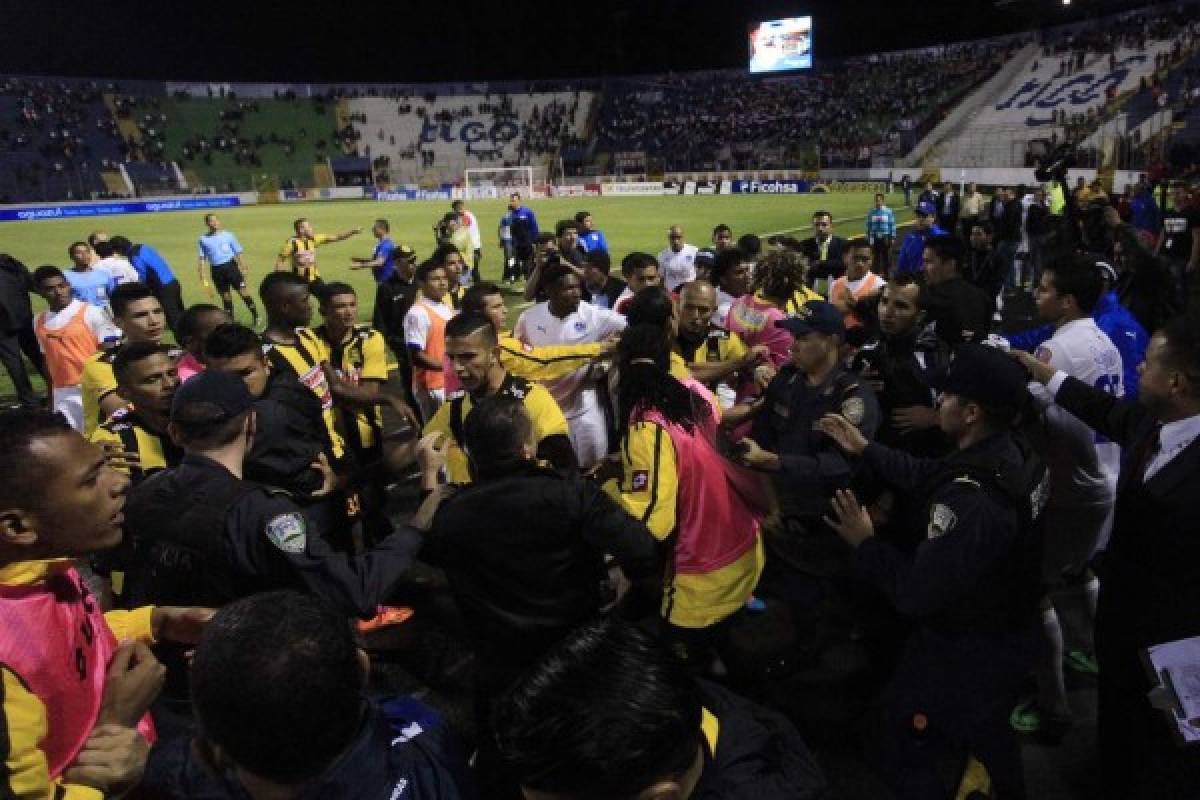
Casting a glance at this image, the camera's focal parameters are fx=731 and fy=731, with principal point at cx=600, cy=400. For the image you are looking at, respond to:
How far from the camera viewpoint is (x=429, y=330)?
6.77 metres

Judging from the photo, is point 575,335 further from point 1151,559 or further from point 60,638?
point 60,638

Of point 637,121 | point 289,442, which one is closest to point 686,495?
point 289,442

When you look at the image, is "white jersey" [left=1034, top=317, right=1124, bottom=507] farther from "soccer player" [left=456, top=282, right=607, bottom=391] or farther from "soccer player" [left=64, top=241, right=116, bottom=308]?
"soccer player" [left=64, top=241, right=116, bottom=308]

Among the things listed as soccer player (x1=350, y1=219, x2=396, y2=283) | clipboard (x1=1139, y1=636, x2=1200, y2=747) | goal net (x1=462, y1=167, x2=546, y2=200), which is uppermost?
goal net (x1=462, y1=167, x2=546, y2=200)

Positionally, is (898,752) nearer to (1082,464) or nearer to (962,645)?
(962,645)

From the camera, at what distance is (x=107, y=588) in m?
4.34

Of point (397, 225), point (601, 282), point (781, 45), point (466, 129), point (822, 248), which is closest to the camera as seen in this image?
point (601, 282)

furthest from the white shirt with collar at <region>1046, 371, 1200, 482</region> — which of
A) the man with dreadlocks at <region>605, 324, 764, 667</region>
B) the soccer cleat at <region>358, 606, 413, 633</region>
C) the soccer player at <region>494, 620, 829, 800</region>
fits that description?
the soccer cleat at <region>358, 606, 413, 633</region>

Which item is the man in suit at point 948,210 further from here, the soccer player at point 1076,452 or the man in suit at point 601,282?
the soccer player at point 1076,452

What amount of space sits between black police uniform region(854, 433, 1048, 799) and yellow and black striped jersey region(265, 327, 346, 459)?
12.0ft

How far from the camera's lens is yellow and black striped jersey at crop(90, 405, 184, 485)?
397 cm

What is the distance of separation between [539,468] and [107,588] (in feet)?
10.4

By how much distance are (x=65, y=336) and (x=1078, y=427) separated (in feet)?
30.1

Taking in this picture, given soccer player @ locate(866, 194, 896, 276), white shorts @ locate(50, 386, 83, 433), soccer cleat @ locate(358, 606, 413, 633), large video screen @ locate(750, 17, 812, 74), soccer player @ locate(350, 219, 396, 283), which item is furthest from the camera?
large video screen @ locate(750, 17, 812, 74)
